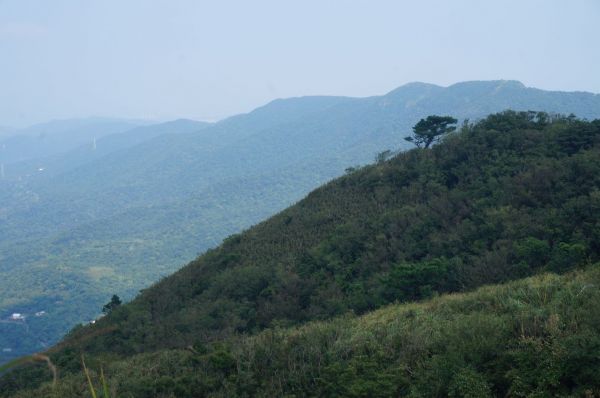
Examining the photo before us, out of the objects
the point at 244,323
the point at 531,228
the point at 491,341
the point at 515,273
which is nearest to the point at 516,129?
the point at 531,228

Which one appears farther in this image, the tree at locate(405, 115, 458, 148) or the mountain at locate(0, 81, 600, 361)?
the mountain at locate(0, 81, 600, 361)

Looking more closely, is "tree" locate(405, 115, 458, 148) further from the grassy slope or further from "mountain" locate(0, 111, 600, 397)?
the grassy slope

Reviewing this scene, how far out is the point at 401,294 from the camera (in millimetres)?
16875

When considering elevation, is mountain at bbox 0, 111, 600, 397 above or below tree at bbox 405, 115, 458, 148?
below

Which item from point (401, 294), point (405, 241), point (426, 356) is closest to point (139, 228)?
point (405, 241)

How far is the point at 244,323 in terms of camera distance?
785 inches

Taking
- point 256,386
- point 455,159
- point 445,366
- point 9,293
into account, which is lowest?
point 9,293

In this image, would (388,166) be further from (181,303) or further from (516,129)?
(181,303)

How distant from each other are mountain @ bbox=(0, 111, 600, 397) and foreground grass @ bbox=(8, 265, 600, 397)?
0.03 m

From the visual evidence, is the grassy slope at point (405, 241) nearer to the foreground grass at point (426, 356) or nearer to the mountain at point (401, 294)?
the mountain at point (401, 294)

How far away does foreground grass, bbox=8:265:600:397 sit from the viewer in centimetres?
680

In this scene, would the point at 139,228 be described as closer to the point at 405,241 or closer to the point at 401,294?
the point at 405,241

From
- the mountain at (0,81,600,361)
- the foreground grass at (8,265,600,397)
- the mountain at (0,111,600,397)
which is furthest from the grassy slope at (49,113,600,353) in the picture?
the mountain at (0,81,600,361)

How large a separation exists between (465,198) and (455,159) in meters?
5.15
